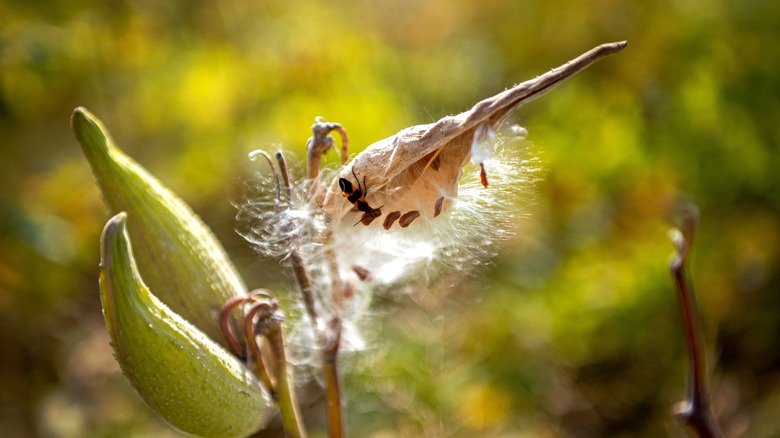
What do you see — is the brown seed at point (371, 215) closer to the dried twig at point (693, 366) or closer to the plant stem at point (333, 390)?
the plant stem at point (333, 390)

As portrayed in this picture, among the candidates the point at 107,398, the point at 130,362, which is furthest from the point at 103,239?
the point at 107,398

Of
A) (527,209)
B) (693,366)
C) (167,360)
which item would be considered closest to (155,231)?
(167,360)

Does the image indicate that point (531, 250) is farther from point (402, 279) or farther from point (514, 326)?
point (402, 279)

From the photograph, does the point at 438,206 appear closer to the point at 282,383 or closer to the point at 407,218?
the point at 407,218

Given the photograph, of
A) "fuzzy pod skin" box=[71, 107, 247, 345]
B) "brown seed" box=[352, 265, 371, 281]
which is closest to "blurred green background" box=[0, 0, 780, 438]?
"brown seed" box=[352, 265, 371, 281]

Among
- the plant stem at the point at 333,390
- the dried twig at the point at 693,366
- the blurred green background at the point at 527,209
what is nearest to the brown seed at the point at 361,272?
the plant stem at the point at 333,390

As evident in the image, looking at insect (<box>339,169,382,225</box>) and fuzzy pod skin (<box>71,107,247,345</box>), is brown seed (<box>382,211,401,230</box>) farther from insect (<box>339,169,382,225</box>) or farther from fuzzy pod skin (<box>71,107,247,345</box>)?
fuzzy pod skin (<box>71,107,247,345</box>)
